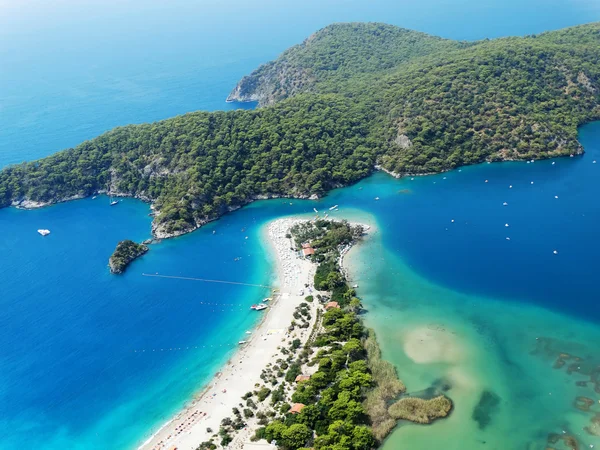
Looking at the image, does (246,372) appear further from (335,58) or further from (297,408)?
(335,58)

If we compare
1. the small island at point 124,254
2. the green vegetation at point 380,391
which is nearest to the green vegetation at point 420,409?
the green vegetation at point 380,391

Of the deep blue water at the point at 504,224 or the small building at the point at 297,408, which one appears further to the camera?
the deep blue water at the point at 504,224

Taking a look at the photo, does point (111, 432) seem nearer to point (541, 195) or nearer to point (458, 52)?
point (541, 195)

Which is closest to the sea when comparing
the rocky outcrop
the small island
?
the small island

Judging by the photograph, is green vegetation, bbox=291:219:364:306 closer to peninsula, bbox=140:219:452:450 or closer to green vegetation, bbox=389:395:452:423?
peninsula, bbox=140:219:452:450

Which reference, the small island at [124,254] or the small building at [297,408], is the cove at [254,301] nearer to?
the small island at [124,254]

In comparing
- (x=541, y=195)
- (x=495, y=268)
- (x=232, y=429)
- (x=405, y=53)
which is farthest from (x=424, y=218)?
(x=405, y=53)

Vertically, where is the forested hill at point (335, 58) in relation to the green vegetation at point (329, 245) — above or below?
above
